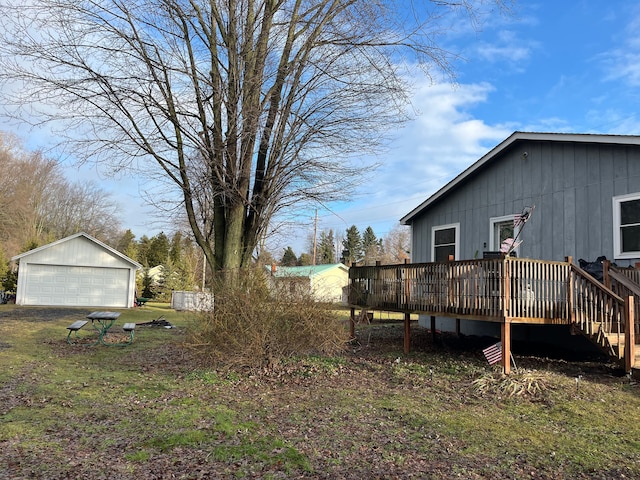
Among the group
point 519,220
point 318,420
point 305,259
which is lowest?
point 318,420

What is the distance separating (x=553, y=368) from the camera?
8.17 meters

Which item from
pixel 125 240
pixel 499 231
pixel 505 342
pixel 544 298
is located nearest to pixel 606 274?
pixel 544 298

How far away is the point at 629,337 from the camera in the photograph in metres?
6.93

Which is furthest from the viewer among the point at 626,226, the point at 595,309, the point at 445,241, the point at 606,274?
the point at 445,241

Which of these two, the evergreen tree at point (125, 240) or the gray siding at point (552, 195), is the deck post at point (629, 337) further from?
the evergreen tree at point (125, 240)

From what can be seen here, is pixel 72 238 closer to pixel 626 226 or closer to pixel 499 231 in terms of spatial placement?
pixel 499 231

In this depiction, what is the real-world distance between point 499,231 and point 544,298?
14.4ft

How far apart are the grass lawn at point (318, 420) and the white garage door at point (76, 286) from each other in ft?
54.8

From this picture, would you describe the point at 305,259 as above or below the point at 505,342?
above

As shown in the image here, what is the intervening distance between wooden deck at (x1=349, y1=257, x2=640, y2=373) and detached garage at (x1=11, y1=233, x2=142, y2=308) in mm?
20614

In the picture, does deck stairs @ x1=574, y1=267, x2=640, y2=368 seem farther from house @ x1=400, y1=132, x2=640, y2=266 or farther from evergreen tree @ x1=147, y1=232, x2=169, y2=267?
evergreen tree @ x1=147, y1=232, x2=169, y2=267

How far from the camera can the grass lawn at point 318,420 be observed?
12.9 feet

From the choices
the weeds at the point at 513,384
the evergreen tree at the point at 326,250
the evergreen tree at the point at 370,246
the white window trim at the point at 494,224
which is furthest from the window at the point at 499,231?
the evergreen tree at the point at 326,250

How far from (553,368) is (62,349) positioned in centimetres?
1028
